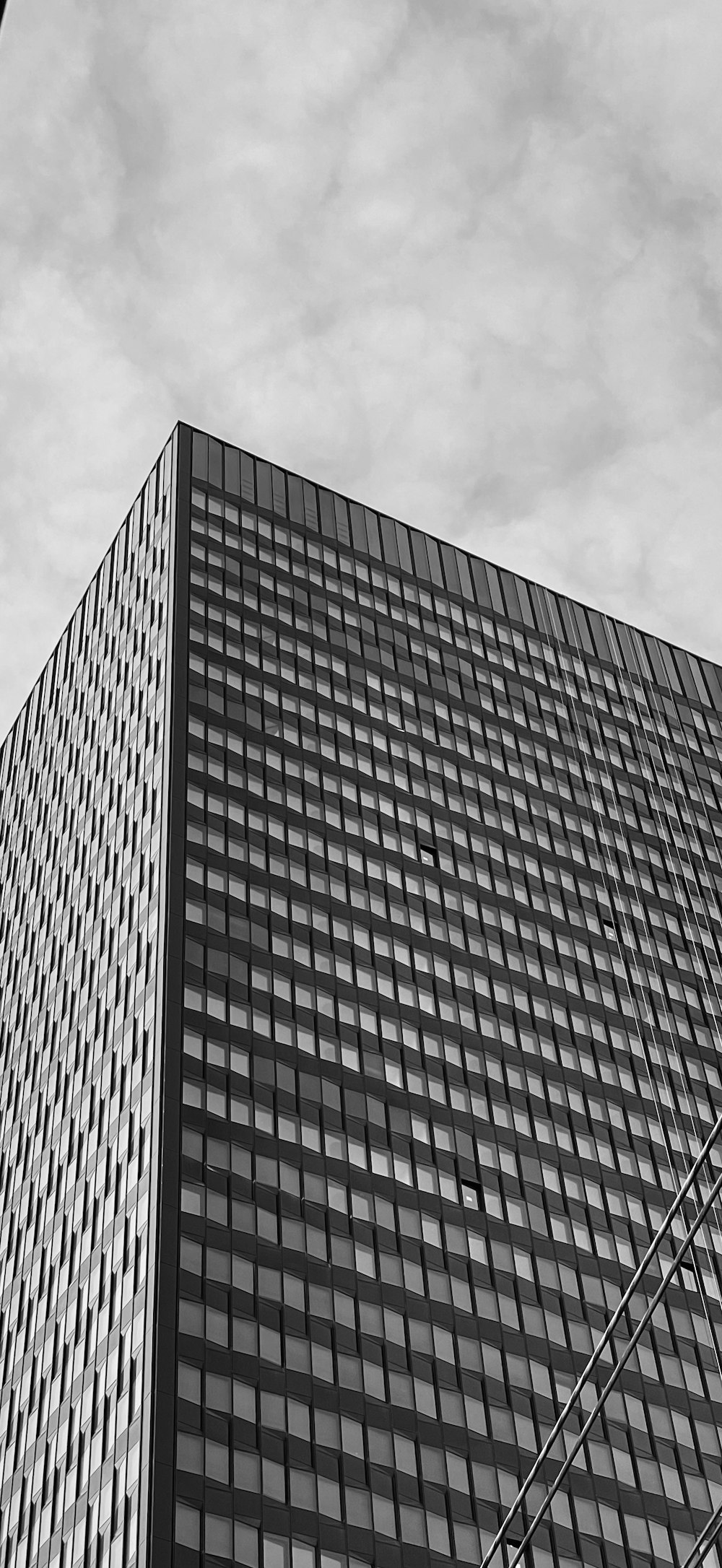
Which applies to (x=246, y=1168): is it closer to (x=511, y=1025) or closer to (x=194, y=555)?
(x=511, y=1025)

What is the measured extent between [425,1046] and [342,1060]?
241 inches

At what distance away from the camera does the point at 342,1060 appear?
88.4 metres

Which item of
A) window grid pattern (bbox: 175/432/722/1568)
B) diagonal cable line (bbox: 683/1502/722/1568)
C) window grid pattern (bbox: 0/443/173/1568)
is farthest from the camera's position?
window grid pattern (bbox: 175/432/722/1568)

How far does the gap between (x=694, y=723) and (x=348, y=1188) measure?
193 feet

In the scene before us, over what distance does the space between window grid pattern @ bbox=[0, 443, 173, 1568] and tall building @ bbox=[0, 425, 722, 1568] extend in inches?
11.6

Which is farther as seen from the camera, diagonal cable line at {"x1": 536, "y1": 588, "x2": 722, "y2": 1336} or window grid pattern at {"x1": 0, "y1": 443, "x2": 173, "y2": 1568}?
diagonal cable line at {"x1": 536, "y1": 588, "x2": 722, "y2": 1336}

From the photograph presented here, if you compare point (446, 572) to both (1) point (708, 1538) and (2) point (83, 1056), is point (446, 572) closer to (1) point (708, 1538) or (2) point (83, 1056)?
(2) point (83, 1056)

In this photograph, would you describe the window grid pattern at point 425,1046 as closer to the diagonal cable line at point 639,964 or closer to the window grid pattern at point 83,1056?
the diagonal cable line at point 639,964

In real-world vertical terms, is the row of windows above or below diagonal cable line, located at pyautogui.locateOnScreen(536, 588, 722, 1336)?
above

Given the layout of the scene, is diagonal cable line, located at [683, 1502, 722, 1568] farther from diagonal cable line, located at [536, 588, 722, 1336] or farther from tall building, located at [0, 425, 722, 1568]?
diagonal cable line, located at [536, 588, 722, 1336]

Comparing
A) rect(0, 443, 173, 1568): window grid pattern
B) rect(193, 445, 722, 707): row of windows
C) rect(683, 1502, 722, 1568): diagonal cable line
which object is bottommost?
rect(683, 1502, 722, 1568): diagonal cable line

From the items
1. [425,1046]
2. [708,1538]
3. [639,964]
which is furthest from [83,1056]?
[708,1538]

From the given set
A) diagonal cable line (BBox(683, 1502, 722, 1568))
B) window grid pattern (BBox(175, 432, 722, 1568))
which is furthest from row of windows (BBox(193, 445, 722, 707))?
diagonal cable line (BBox(683, 1502, 722, 1568))

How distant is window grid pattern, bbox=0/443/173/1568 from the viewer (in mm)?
73875
